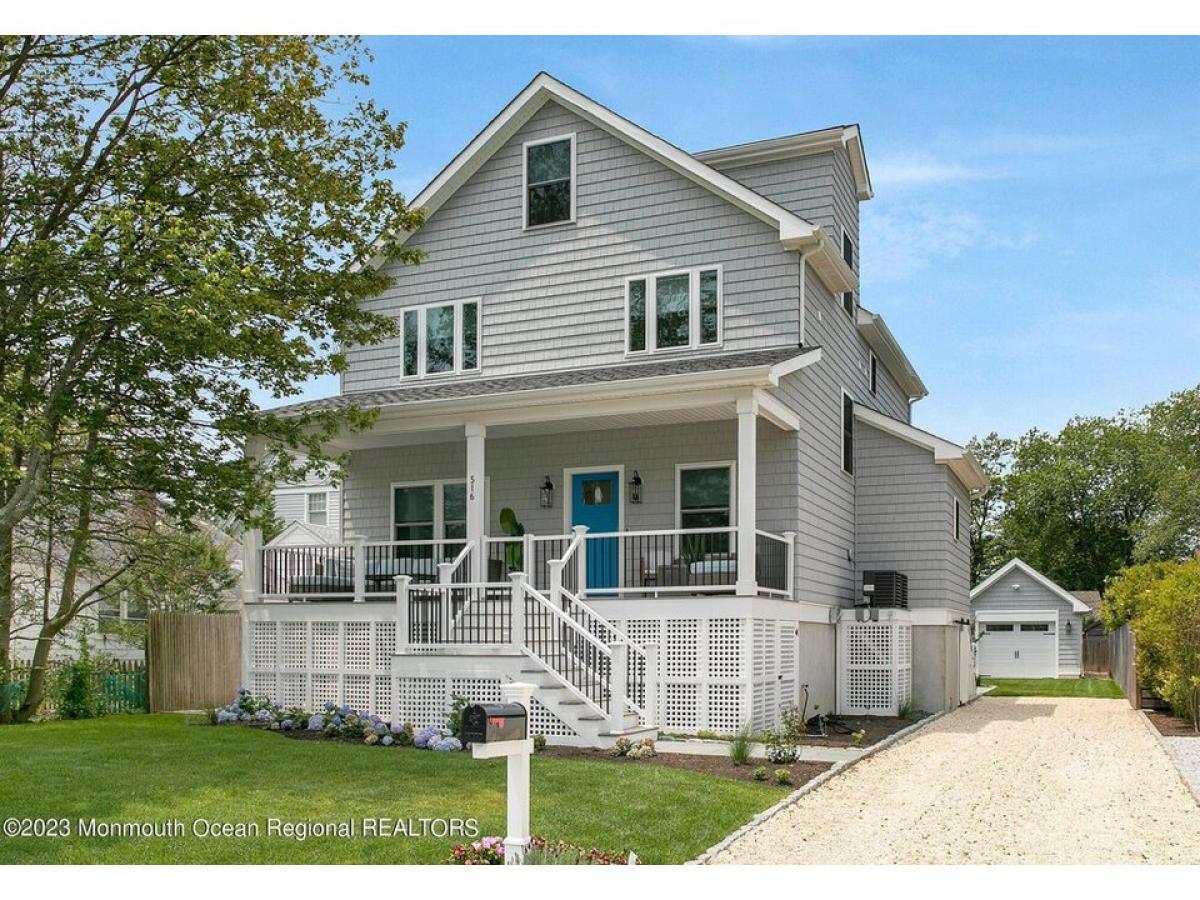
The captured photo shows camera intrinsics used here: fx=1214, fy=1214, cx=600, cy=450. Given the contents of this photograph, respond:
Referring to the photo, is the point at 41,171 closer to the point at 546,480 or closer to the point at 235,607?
the point at 546,480

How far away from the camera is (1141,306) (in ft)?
51.6

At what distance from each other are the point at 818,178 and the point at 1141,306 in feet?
17.5

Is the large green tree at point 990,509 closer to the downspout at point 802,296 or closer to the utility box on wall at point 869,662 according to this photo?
the utility box on wall at point 869,662

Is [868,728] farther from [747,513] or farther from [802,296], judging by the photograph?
[802,296]

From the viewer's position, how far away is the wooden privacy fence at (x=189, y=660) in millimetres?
19234

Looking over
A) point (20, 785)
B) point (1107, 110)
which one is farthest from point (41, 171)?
point (1107, 110)

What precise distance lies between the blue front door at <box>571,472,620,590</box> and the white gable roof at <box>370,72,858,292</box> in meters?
4.21

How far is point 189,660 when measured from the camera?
19500 millimetres

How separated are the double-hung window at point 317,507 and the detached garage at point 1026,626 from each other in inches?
831

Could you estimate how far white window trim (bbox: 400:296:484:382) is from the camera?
18.5m

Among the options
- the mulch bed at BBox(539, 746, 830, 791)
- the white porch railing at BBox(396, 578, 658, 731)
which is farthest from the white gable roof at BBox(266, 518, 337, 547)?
the mulch bed at BBox(539, 746, 830, 791)

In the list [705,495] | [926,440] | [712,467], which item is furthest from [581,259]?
[926,440]

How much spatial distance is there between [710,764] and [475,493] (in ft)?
17.6

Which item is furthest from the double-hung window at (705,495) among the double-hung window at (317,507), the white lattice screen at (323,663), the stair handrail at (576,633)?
the double-hung window at (317,507)
